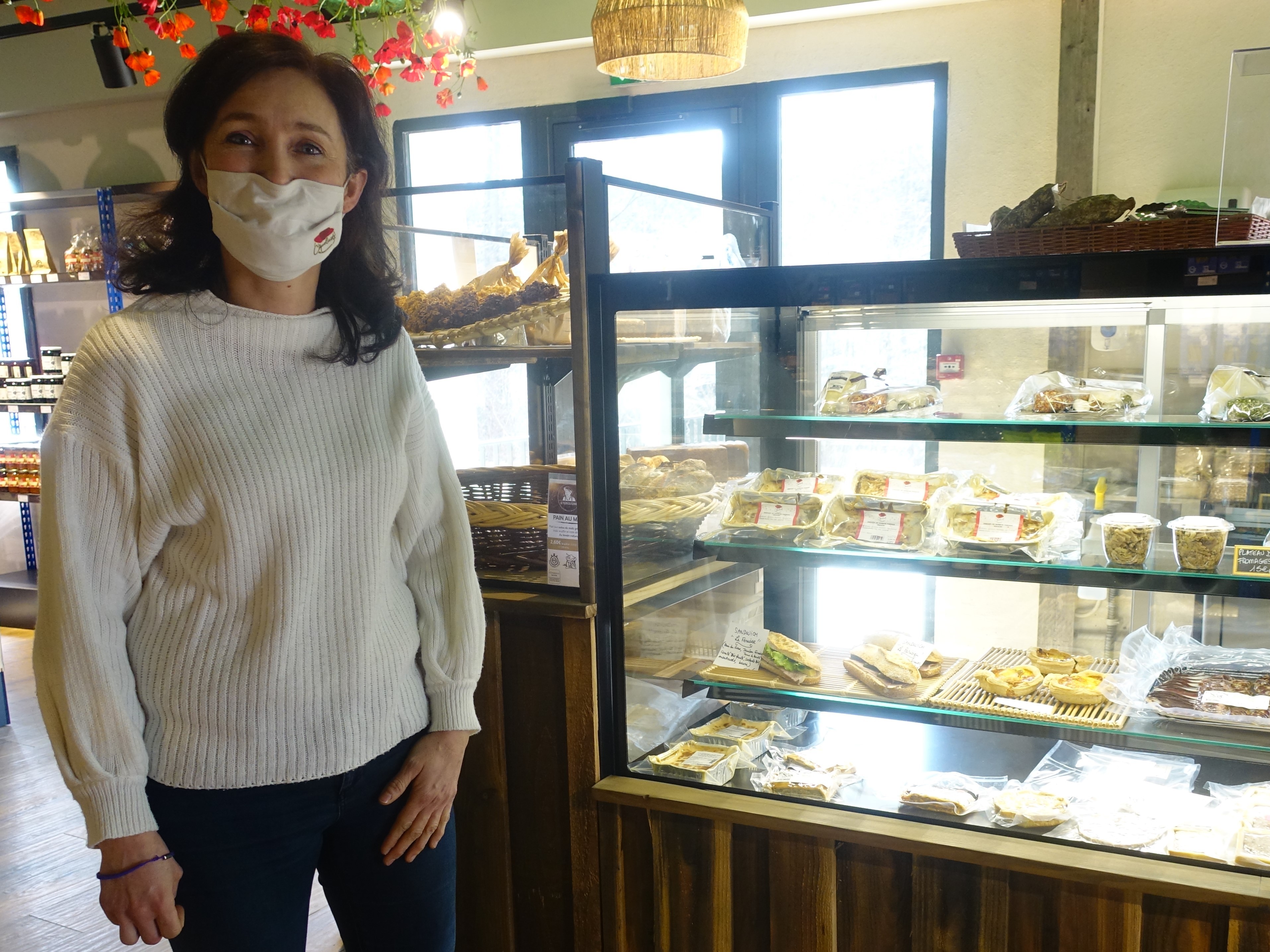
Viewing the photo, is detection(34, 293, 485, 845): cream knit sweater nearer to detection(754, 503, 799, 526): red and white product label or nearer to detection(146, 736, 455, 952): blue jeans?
detection(146, 736, 455, 952): blue jeans

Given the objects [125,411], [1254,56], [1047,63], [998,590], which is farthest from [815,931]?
[1047,63]

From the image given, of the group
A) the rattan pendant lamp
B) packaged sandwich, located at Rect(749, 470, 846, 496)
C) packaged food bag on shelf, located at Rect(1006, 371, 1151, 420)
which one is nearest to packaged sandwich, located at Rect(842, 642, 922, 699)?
packaged sandwich, located at Rect(749, 470, 846, 496)

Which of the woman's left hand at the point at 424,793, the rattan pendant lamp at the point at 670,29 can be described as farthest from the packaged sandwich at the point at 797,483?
the rattan pendant lamp at the point at 670,29

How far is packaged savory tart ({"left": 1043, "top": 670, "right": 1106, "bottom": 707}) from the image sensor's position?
194 centimetres

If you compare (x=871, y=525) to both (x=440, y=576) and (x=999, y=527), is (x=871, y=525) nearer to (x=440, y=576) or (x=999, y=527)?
(x=999, y=527)

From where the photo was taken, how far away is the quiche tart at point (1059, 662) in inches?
81.1

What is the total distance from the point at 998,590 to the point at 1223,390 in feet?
2.07

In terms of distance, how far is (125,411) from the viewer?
1.27 meters

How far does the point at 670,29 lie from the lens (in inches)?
120

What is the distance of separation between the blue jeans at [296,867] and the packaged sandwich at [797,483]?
1.04m

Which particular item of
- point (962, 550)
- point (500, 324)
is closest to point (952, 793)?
point (962, 550)

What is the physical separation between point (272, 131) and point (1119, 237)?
133cm

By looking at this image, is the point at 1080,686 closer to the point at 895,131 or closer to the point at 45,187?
the point at 895,131

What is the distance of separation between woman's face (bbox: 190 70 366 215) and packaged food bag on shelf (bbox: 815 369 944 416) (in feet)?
3.88
